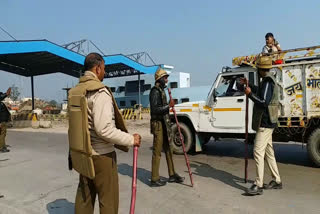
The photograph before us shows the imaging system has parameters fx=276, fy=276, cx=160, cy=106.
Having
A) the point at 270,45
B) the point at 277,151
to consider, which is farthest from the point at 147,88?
the point at 270,45

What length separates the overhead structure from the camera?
19.6 meters

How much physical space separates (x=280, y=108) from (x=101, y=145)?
16.7 feet

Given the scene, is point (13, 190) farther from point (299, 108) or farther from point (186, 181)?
point (299, 108)

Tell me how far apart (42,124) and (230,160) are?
15629 millimetres

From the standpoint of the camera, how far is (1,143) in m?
8.75

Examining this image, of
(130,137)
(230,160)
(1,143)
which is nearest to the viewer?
(130,137)

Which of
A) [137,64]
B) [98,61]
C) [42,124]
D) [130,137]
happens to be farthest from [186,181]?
[137,64]

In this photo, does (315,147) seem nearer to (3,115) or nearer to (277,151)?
(277,151)

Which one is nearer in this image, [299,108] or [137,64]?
[299,108]

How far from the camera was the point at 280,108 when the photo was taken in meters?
6.41

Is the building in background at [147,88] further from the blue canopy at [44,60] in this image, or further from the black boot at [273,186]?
the black boot at [273,186]

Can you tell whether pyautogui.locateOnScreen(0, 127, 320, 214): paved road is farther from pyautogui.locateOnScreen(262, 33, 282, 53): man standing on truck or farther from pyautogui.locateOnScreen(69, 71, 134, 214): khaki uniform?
pyautogui.locateOnScreen(262, 33, 282, 53): man standing on truck

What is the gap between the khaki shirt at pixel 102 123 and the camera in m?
2.45

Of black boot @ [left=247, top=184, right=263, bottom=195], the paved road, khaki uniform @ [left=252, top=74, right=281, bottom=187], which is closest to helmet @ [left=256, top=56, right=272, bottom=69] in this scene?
khaki uniform @ [left=252, top=74, right=281, bottom=187]
